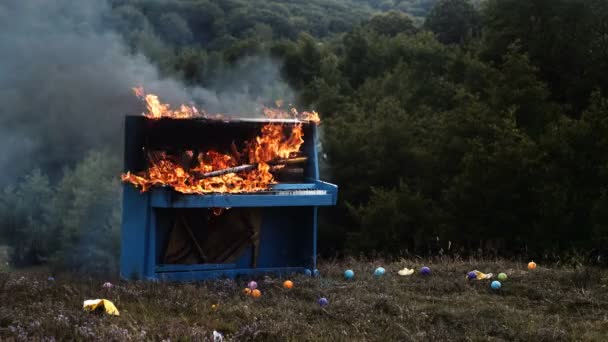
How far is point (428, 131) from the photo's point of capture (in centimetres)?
3064

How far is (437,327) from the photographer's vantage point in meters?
5.62

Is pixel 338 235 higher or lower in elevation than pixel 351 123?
lower

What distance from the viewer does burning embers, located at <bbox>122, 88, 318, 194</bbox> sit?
7195 mm

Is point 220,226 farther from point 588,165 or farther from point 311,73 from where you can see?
point 311,73

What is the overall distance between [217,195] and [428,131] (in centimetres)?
2436

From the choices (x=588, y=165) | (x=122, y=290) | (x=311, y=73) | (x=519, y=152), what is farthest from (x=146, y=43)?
(x=311, y=73)

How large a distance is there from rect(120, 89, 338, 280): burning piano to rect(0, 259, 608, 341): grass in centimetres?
55

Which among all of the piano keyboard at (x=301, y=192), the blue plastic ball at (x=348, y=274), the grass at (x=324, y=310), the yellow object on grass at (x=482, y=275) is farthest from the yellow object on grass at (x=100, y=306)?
the yellow object on grass at (x=482, y=275)

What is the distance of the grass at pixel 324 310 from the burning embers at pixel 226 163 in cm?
98

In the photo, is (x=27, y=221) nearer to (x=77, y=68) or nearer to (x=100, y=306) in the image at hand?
Answer: (x=77, y=68)

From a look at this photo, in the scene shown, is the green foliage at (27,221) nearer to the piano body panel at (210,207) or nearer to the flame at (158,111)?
the flame at (158,111)

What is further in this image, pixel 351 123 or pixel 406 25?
pixel 406 25

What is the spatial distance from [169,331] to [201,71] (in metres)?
29.9

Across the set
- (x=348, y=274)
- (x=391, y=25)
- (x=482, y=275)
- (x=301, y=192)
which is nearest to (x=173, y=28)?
(x=301, y=192)
